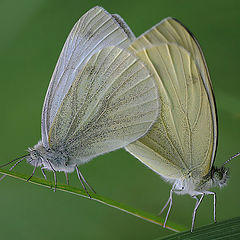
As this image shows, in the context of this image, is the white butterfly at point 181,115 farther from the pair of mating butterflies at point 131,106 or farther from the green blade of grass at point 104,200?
the green blade of grass at point 104,200

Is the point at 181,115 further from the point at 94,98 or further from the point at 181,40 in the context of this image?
the point at 94,98

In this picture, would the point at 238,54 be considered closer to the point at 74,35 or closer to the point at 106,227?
the point at 74,35

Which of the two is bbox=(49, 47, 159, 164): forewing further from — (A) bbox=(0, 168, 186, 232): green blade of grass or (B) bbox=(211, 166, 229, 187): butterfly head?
(A) bbox=(0, 168, 186, 232): green blade of grass

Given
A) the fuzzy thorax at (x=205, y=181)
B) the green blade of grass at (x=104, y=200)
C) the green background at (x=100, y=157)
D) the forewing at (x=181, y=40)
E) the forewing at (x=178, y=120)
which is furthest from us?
the green background at (x=100, y=157)

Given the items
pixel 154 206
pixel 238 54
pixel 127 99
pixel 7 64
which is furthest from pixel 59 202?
pixel 238 54

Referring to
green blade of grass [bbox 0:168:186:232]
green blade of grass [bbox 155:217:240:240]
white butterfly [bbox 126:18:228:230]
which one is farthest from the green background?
green blade of grass [bbox 155:217:240:240]

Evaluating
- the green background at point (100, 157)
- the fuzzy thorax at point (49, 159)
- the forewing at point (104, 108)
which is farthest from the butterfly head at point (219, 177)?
the fuzzy thorax at point (49, 159)
